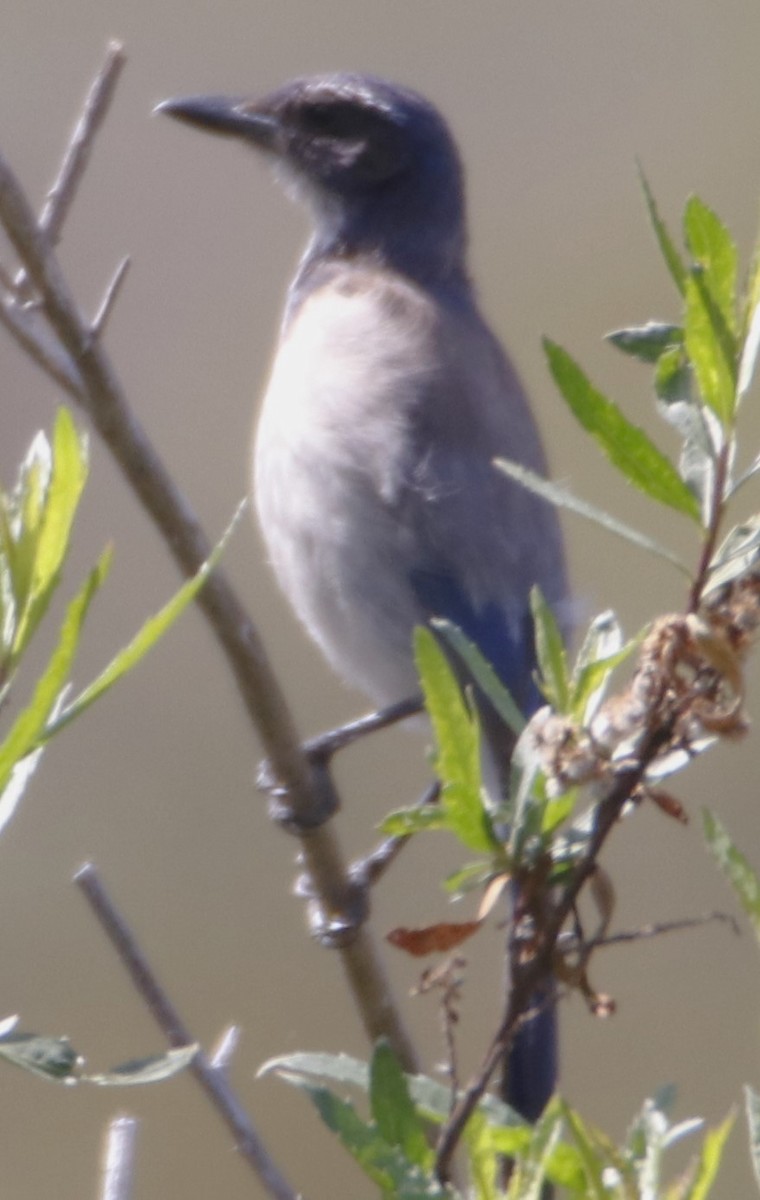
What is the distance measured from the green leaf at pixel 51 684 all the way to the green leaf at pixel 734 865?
0.70 ft

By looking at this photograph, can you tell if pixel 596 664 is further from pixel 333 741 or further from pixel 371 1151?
pixel 333 741

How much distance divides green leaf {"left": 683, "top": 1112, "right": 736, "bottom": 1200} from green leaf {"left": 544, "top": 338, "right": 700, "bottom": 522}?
0.21 m

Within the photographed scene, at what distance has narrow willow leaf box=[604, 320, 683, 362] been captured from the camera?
680 mm

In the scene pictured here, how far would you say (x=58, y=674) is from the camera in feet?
1.80

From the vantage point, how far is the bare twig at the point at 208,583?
0.90 meters

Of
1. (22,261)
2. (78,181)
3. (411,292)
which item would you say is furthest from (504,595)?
(22,261)

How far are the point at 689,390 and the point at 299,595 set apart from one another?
5.39 ft

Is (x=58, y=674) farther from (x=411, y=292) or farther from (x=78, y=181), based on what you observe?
(x=411, y=292)

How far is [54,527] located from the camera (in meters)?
0.62

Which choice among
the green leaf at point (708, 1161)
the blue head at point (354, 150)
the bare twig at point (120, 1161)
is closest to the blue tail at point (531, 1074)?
the bare twig at point (120, 1161)

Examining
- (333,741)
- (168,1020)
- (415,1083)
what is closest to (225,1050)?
(168,1020)

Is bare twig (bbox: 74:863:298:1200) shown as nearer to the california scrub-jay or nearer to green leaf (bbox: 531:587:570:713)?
green leaf (bbox: 531:587:570:713)

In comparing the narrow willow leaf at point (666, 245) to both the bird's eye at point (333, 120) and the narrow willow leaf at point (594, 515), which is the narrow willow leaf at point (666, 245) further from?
the bird's eye at point (333, 120)

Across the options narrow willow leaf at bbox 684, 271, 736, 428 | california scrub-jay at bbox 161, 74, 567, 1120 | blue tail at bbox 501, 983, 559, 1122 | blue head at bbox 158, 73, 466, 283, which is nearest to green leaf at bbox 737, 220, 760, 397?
narrow willow leaf at bbox 684, 271, 736, 428
